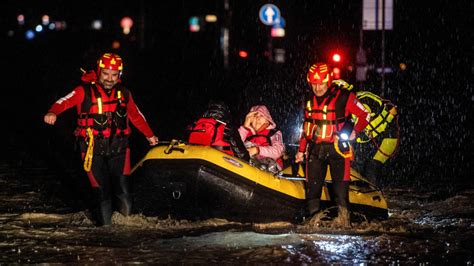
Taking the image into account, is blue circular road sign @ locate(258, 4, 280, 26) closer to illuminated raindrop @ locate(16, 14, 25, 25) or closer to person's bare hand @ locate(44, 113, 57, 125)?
person's bare hand @ locate(44, 113, 57, 125)

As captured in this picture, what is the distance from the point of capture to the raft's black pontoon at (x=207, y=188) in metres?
8.80

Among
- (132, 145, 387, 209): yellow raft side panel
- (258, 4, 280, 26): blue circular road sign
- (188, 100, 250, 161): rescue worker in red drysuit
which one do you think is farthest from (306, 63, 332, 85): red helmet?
(258, 4, 280, 26): blue circular road sign

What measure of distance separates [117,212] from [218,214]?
1174mm

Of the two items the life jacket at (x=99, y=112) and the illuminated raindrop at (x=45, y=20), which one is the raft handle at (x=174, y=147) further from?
the illuminated raindrop at (x=45, y=20)

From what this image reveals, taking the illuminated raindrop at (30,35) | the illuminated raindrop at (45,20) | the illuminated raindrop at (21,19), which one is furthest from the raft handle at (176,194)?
the illuminated raindrop at (21,19)

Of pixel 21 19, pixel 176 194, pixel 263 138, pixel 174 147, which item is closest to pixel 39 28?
pixel 21 19

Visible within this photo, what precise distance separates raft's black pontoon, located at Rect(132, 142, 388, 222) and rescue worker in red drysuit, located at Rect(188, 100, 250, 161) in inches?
13.8

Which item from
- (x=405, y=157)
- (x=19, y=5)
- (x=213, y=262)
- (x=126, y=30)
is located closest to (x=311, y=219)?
(x=213, y=262)

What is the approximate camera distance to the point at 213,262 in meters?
7.34

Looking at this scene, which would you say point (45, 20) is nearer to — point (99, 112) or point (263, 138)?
point (263, 138)

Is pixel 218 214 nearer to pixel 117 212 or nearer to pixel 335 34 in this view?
pixel 117 212

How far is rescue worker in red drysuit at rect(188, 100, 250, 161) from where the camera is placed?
9297 millimetres

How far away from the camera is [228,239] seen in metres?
8.31

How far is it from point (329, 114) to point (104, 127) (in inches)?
97.9
